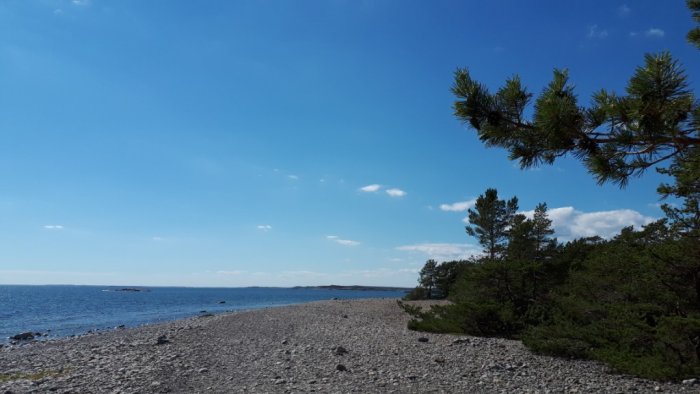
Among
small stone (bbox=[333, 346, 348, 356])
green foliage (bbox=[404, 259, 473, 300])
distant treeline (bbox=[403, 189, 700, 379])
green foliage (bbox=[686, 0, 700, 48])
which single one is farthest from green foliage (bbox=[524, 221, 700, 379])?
green foliage (bbox=[404, 259, 473, 300])

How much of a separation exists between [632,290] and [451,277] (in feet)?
142

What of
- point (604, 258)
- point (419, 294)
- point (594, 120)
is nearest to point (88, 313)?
point (419, 294)

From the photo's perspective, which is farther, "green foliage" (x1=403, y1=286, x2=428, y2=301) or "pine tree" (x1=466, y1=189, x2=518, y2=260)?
"green foliage" (x1=403, y1=286, x2=428, y2=301)

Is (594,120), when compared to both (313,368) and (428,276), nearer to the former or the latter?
(313,368)

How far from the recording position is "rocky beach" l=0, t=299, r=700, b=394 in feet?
37.5

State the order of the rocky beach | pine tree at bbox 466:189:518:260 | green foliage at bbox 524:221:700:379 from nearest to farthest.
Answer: the rocky beach < green foliage at bbox 524:221:700:379 < pine tree at bbox 466:189:518:260

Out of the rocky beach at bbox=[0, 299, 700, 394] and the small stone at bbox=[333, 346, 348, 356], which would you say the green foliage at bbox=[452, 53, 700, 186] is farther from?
the small stone at bbox=[333, 346, 348, 356]

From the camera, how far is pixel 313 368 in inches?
538

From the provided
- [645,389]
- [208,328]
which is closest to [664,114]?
[645,389]

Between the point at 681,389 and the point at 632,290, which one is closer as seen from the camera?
the point at 681,389

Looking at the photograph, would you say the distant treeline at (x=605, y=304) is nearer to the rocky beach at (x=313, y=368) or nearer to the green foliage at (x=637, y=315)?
the green foliage at (x=637, y=315)

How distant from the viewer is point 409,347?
679 inches

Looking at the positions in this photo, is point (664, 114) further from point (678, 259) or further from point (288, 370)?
point (288, 370)

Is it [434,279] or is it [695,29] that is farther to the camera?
[434,279]
